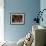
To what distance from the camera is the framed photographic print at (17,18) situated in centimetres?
579

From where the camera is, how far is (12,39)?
5824 millimetres

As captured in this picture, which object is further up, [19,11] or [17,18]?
[19,11]

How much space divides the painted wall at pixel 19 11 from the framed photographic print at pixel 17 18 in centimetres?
13

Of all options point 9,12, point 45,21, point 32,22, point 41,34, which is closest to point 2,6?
point 9,12

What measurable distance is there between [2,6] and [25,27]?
4.40 ft

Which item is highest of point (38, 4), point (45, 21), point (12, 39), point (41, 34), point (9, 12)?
point (38, 4)

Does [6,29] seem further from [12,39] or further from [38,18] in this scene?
[38,18]

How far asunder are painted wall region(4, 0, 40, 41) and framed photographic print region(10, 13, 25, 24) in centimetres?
13

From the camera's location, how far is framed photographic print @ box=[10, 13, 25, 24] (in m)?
5.79

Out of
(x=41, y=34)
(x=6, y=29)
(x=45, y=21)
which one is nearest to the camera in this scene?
(x=41, y=34)

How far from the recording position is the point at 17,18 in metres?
5.83

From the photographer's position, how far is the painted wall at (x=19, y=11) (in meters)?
5.76

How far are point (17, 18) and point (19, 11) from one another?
315 millimetres

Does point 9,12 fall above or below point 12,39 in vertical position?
above
